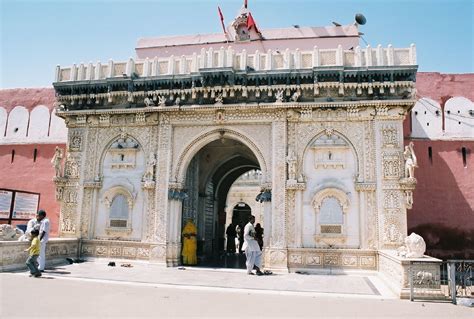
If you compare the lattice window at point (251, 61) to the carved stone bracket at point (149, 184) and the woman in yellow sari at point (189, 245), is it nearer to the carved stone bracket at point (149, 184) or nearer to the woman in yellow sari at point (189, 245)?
the carved stone bracket at point (149, 184)

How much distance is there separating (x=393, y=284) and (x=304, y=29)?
9695mm

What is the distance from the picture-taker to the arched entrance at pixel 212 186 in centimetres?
1295

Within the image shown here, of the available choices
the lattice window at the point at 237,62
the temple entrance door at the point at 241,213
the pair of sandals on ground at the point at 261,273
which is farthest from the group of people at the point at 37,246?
the temple entrance door at the point at 241,213

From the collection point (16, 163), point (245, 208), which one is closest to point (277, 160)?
point (16, 163)

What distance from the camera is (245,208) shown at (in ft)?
79.3

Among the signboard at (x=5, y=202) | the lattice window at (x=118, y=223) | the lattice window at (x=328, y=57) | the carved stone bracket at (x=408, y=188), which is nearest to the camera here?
the carved stone bracket at (x=408, y=188)

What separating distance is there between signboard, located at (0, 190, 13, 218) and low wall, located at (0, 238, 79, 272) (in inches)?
78.7

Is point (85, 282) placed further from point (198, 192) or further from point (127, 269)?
point (198, 192)

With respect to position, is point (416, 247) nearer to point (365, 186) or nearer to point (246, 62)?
point (365, 186)

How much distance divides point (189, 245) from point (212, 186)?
3924 mm

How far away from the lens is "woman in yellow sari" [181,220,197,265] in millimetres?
11938

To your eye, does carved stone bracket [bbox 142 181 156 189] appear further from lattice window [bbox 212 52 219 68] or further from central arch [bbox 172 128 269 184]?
lattice window [bbox 212 52 219 68]

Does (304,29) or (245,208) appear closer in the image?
(304,29)

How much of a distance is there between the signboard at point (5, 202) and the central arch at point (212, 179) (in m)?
5.20
